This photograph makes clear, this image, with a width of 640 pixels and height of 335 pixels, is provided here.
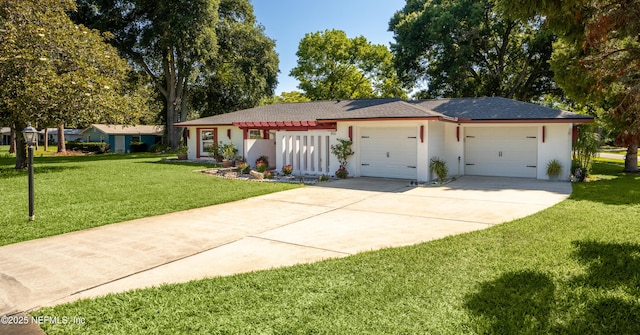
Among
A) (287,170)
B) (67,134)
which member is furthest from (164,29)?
(67,134)

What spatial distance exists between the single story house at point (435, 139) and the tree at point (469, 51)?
30.0ft

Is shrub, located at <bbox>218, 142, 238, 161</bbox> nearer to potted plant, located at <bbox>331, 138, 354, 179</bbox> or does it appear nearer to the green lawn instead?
potted plant, located at <bbox>331, 138, 354, 179</bbox>

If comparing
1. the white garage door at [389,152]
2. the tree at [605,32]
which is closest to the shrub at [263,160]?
the white garage door at [389,152]

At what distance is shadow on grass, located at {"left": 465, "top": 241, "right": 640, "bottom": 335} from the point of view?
10.7 ft

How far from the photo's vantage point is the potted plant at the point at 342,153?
14773mm

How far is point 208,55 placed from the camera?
28125mm

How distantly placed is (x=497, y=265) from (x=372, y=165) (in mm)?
10375

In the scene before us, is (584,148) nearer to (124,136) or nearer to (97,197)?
(97,197)

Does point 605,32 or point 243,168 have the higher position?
point 605,32

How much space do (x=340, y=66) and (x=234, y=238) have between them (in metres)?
34.5

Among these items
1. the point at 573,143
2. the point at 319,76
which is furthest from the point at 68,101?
the point at 319,76

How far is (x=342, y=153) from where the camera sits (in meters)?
14.9

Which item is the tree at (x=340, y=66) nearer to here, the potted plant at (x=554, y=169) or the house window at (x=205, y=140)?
the house window at (x=205, y=140)

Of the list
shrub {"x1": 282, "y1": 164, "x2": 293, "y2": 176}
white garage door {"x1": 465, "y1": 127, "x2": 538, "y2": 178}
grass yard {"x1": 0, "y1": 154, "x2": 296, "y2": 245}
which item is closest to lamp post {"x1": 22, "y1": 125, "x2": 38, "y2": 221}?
grass yard {"x1": 0, "y1": 154, "x2": 296, "y2": 245}
